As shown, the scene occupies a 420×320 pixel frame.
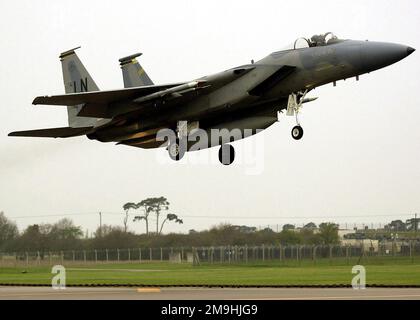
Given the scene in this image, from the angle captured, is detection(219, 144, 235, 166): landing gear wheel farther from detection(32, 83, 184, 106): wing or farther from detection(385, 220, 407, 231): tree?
detection(385, 220, 407, 231): tree

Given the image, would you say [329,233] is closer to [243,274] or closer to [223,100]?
[243,274]

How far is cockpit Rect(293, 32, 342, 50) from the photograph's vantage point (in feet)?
73.2

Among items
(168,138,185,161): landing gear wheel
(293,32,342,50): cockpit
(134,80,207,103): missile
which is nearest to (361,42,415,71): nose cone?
(293,32,342,50): cockpit

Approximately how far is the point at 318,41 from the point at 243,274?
908 centimetres

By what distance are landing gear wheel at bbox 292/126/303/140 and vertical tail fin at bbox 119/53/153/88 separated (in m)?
7.93

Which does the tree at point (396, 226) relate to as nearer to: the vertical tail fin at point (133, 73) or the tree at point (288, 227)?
the tree at point (288, 227)

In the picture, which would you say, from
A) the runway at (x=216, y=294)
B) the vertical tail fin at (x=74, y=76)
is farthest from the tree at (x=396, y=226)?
the runway at (x=216, y=294)

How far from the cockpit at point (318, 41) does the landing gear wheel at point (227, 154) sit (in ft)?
14.2

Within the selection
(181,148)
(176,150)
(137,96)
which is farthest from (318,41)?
(137,96)

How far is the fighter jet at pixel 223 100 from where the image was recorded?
2198 cm

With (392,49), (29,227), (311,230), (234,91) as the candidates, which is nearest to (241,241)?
(311,230)

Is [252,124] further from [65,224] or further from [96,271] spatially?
[65,224]

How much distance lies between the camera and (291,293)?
19.3 meters

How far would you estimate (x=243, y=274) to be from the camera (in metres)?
27.9
